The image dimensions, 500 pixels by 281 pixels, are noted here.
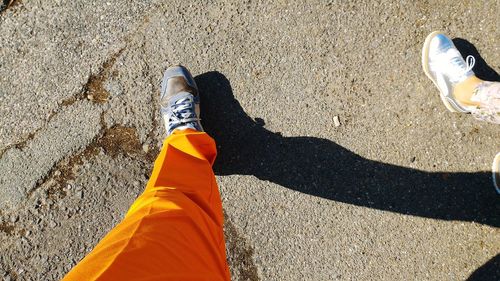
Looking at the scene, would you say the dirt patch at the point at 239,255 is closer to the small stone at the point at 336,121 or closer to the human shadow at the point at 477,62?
the small stone at the point at 336,121

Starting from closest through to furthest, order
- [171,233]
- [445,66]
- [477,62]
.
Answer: [171,233], [445,66], [477,62]

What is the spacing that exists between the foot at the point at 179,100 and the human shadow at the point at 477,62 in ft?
5.93

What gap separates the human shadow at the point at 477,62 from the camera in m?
2.54

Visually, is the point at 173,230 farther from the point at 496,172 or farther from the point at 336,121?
the point at 496,172

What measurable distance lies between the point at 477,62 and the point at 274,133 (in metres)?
1.44

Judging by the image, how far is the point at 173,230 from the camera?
5.42ft

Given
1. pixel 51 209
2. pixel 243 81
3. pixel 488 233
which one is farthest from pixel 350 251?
pixel 51 209

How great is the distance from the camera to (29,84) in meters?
2.59

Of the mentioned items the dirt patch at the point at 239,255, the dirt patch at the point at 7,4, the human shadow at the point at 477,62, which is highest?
the dirt patch at the point at 7,4

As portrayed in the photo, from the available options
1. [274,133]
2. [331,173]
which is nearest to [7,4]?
[274,133]

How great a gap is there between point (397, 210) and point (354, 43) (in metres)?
1.16

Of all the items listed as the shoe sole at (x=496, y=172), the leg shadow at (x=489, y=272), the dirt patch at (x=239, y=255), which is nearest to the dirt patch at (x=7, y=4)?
the dirt patch at (x=239, y=255)

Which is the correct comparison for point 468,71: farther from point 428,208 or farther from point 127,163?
point 127,163

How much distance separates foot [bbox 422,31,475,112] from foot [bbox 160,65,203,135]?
5.12 feet
